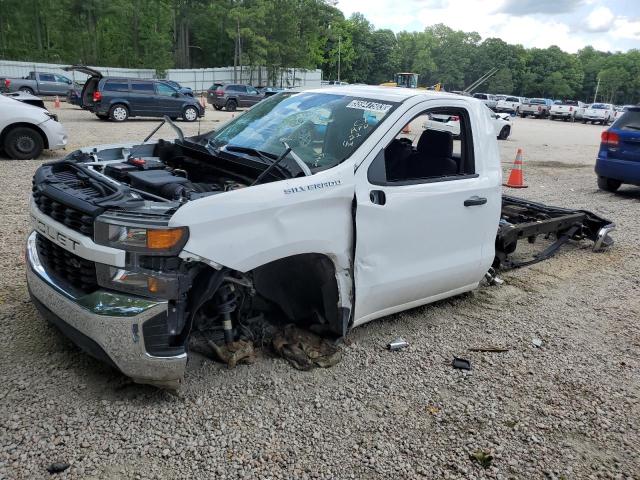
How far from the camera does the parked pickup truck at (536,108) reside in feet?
152

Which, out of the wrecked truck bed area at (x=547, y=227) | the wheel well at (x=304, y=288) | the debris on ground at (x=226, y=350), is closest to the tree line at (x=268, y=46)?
the wrecked truck bed area at (x=547, y=227)

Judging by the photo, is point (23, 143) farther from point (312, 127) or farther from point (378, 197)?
point (378, 197)

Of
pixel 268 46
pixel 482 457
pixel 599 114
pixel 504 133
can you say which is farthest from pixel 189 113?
pixel 599 114

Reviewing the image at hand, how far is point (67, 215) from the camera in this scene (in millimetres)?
3014

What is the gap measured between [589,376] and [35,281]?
3741 mm

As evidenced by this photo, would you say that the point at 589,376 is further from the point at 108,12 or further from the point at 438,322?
the point at 108,12

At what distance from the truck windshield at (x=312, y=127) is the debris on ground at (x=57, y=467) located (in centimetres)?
219

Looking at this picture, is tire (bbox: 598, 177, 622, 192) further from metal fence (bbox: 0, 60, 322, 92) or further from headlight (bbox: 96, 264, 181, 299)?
metal fence (bbox: 0, 60, 322, 92)

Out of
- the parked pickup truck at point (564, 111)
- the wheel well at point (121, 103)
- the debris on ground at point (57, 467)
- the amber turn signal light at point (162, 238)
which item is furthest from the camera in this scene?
the parked pickup truck at point (564, 111)

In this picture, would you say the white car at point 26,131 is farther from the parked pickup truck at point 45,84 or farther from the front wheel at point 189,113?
Result: the parked pickup truck at point 45,84

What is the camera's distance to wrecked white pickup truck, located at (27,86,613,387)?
9.27 ft

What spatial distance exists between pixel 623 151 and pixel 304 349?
8.99 m

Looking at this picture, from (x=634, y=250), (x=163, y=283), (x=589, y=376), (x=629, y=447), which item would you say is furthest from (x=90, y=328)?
(x=634, y=250)

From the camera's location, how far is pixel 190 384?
10.9 feet
